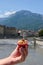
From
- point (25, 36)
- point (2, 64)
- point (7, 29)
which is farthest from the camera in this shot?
point (7, 29)

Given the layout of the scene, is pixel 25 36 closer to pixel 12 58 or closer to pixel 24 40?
pixel 24 40

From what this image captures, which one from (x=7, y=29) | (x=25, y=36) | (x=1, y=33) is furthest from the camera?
(x=7, y=29)

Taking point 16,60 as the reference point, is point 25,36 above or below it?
above

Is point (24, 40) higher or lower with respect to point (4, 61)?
higher

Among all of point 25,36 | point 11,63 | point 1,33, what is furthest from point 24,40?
point 1,33

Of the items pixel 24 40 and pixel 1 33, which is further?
pixel 1 33

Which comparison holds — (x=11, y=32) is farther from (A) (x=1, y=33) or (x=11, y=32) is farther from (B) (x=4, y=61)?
(B) (x=4, y=61)

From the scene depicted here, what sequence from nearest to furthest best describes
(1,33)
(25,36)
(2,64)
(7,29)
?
(2,64) → (25,36) → (1,33) → (7,29)

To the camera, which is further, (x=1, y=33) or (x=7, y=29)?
(x=7, y=29)

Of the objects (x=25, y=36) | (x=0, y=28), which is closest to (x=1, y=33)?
(x=0, y=28)
